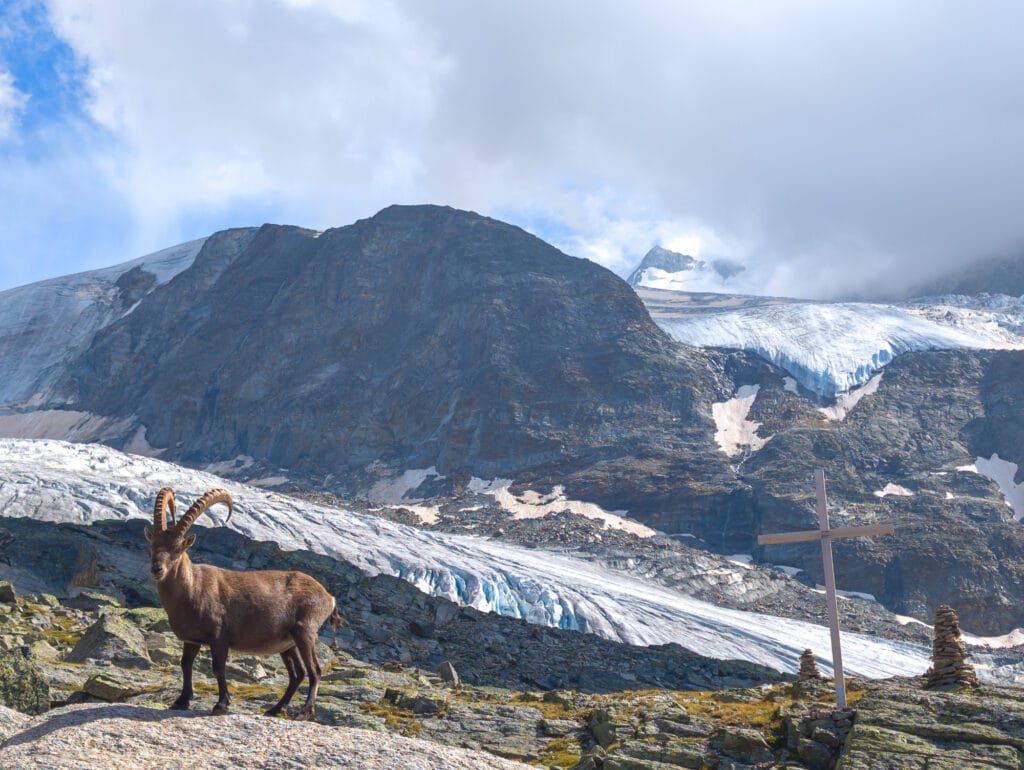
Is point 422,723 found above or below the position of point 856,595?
below

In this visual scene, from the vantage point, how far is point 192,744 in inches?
640

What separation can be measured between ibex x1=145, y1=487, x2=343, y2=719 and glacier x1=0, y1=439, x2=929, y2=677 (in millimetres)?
91157

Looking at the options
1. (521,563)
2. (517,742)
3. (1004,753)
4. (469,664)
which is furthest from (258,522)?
(1004,753)

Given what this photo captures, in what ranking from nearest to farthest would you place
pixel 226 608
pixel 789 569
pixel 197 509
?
pixel 197 509 → pixel 226 608 → pixel 789 569

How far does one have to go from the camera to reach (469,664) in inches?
2389

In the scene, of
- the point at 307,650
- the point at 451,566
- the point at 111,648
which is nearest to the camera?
the point at 307,650

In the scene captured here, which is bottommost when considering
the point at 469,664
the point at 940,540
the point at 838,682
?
the point at 469,664

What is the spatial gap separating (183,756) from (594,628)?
3834 inches

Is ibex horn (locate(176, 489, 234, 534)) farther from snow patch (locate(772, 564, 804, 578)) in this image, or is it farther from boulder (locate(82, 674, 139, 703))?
snow patch (locate(772, 564, 804, 578))

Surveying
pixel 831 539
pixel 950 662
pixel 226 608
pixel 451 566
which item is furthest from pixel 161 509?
pixel 451 566

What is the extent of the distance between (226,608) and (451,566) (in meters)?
100

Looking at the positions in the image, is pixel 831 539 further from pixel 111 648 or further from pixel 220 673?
pixel 111 648

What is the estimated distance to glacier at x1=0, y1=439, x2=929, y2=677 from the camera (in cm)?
11144

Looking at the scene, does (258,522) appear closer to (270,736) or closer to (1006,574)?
(270,736)
